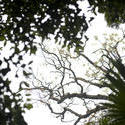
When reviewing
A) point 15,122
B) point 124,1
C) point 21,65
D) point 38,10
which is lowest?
point 15,122

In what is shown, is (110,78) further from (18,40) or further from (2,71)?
(18,40)

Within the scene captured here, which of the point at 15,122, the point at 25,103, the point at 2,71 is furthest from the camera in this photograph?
the point at 25,103

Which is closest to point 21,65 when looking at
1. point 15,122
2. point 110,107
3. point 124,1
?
point 15,122

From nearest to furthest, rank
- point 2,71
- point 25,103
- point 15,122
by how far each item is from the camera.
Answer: point 15,122 < point 2,71 < point 25,103

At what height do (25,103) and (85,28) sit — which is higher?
(85,28)

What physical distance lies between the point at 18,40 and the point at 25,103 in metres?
1.66

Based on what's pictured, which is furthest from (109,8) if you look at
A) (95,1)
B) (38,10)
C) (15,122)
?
(15,122)

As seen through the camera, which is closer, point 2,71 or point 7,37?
point 2,71

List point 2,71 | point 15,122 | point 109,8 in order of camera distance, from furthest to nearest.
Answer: point 109,8 → point 2,71 → point 15,122

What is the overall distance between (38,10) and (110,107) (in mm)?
2535

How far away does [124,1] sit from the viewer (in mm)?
3889

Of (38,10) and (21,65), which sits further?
(38,10)

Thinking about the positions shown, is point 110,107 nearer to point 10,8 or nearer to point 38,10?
point 38,10

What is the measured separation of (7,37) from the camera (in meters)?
5.11
